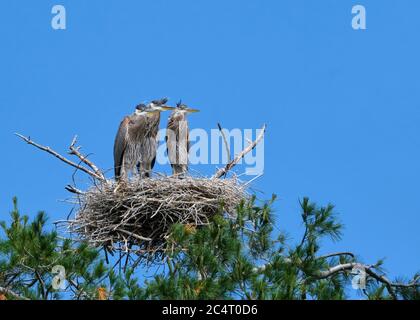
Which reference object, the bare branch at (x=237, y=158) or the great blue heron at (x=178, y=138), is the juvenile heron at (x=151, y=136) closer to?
the great blue heron at (x=178, y=138)

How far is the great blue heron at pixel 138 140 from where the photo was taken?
14922 mm

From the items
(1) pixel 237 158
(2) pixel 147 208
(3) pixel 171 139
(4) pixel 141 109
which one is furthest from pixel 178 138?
(2) pixel 147 208

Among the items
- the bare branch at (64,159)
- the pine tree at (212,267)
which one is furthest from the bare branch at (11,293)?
the bare branch at (64,159)

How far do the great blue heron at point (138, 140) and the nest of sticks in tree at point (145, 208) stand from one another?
1.70 meters

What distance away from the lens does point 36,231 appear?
10.4 meters

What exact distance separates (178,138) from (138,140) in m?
0.51

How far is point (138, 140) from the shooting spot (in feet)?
→ 49.9

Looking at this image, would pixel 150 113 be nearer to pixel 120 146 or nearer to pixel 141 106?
pixel 141 106

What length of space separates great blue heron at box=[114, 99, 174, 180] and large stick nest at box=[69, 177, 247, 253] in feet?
→ 5.62

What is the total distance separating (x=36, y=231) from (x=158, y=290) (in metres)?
1.36

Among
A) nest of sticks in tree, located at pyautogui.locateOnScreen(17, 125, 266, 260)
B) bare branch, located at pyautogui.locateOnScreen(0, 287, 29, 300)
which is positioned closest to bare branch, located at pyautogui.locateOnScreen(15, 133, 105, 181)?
nest of sticks in tree, located at pyautogui.locateOnScreen(17, 125, 266, 260)
